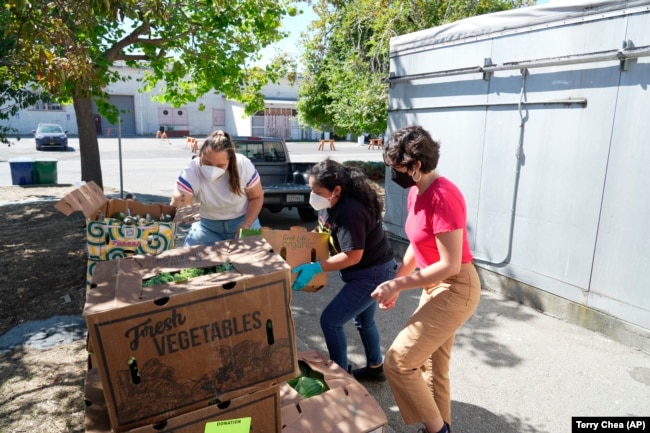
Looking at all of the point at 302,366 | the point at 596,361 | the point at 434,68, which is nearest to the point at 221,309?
the point at 302,366

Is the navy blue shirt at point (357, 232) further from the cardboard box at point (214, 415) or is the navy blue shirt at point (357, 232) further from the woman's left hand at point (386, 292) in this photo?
the cardboard box at point (214, 415)

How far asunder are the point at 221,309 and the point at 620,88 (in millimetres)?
4250

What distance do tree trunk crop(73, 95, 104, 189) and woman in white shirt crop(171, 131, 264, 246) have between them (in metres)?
7.28

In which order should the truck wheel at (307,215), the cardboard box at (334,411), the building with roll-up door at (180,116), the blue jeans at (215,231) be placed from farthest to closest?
the building with roll-up door at (180,116)
the truck wheel at (307,215)
the blue jeans at (215,231)
the cardboard box at (334,411)

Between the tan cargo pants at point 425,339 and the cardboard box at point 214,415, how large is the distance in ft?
2.48

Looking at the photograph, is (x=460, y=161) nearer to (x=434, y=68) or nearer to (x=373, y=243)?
(x=434, y=68)

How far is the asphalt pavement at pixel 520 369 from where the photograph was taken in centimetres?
339

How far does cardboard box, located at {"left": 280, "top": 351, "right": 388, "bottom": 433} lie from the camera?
232 cm

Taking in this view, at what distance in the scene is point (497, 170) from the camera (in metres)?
5.64

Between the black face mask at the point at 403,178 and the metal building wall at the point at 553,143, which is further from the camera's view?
the metal building wall at the point at 553,143

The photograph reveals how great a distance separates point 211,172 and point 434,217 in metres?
2.01

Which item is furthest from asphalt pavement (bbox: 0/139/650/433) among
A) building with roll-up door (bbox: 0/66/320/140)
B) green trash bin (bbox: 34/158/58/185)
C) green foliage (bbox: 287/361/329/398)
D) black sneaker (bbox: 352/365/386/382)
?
building with roll-up door (bbox: 0/66/320/140)

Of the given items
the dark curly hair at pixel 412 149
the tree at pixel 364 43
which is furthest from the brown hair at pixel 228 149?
the tree at pixel 364 43

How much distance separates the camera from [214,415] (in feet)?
6.54
